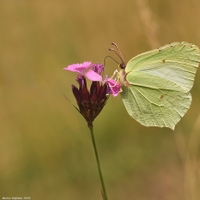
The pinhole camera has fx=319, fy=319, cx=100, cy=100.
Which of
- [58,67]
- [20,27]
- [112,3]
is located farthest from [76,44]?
[112,3]

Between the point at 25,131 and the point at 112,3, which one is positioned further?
the point at 112,3

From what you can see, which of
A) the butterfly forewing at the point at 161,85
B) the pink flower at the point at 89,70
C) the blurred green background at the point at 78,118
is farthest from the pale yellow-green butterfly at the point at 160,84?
the blurred green background at the point at 78,118

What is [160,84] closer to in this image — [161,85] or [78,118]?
[161,85]

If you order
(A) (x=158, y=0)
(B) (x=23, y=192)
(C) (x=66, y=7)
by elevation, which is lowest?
(B) (x=23, y=192)

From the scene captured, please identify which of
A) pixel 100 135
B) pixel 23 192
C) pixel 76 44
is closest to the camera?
pixel 23 192

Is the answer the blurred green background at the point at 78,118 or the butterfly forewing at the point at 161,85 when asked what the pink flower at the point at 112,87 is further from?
Answer: the blurred green background at the point at 78,118

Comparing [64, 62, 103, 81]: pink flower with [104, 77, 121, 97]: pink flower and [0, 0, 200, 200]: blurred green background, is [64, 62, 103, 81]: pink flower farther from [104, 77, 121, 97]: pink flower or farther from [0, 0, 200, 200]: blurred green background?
[0, 0, 200, 200]: blurred green background

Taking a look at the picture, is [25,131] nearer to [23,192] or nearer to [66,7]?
[23,192]
